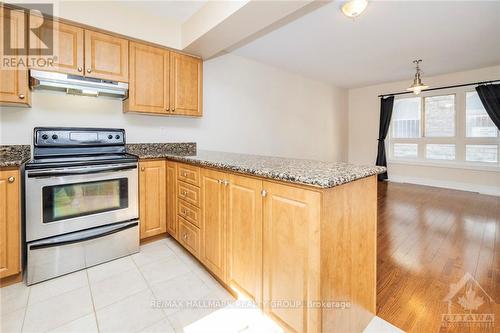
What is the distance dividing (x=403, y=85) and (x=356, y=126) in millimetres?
1436

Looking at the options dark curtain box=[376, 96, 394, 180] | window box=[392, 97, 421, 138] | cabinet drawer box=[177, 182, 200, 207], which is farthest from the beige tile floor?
window box=[392, 97, 421, 138]

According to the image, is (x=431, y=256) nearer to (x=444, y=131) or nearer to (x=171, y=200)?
(x=171, y=200)

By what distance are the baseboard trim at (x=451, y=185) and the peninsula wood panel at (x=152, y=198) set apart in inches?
228

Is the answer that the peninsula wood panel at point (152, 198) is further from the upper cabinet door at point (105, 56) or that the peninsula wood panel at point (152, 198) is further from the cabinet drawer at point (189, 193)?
the upper cabinet door at point (105, 56)

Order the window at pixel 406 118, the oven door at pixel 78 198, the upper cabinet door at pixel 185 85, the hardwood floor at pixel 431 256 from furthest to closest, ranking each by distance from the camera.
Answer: the window at pixel 406 118 → the upper cabinet door at pixel 185 85 → the oven door at pixel 78 198 → the hardwood floor at pixel 431 256

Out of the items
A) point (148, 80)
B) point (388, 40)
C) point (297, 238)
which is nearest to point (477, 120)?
point (388, 40)

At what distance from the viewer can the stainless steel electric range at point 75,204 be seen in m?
1.83

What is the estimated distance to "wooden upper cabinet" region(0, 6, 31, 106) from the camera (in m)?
1.89

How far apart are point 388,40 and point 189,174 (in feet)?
11.0

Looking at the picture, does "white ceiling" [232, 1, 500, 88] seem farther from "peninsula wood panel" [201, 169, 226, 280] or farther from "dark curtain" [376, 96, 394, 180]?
"peninsula wood panel" [201, 169, 226, 280]

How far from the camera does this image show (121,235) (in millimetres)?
2215

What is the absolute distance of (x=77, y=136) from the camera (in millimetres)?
2367

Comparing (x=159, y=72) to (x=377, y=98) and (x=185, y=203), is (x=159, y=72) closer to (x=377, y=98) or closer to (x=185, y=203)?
(x=185, y=203)

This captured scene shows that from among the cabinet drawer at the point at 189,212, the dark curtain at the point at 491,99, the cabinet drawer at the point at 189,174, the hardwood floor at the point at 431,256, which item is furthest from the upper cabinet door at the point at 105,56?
the dark curtain at the point at 491,99
